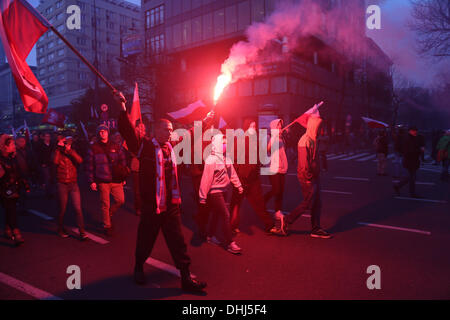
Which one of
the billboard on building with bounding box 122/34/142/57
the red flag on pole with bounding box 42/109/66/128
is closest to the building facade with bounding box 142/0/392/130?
the red flag on pole with bounding box 42/109/66/128

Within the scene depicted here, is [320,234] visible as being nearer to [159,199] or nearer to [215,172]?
[215,172]

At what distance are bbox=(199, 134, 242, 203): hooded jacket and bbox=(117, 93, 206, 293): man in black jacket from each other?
3.73 ft

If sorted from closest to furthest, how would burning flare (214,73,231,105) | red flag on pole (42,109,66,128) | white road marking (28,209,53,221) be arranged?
burning flare (214,73,231,105) → white road marking (28,209,53,221) → red flag on pole (42,109,66,128)

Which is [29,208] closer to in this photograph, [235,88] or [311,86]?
[235,88]

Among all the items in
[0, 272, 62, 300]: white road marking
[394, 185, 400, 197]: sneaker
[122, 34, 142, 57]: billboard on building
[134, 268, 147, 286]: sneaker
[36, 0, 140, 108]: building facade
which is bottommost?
[0, 272, 62, 300]: white road marking

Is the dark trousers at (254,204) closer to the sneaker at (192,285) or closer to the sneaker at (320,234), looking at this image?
the sneaker at (320,234)

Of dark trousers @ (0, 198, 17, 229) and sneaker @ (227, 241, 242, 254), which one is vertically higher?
dark trousers @ (0, 198, 17, 229)

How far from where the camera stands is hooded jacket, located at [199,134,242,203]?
4.89 m

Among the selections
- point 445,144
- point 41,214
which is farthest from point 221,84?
point 445,144

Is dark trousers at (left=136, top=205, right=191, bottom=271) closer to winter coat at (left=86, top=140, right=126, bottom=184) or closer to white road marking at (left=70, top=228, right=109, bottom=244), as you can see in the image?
white road marking at (left=70, top=228, right=109, bottom=244)

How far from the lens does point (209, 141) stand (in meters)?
5.02

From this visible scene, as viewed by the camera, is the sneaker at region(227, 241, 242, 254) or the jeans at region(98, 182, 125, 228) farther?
→ the jeans at region(98, 182, 125, 228)

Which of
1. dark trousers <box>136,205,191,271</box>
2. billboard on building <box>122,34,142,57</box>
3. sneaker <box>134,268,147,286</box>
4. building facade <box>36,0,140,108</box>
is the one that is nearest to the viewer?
dark trousers <box>136,205,191,271</box>
